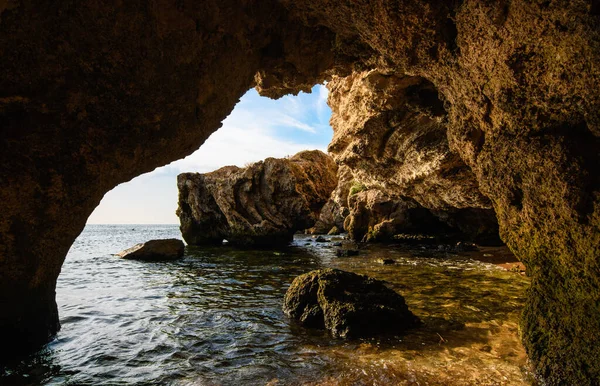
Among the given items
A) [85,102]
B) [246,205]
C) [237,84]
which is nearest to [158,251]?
[246,205]

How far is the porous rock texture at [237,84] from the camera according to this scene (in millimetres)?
4027

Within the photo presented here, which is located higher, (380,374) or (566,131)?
(566,131)

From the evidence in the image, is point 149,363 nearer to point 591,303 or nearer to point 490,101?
point 591,303

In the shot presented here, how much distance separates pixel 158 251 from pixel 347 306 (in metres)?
18.1

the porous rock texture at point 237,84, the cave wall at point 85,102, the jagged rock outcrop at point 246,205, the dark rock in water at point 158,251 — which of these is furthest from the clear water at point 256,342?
the jagged rock outcrop at point 246,205

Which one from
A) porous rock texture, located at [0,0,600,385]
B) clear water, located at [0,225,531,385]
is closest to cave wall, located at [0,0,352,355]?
porous rock texture, located at [0,0,600,385]

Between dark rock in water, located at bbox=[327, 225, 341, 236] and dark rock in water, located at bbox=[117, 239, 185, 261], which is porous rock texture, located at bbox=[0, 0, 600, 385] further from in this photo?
dark rock in water, located at bbox=[327, 225, 341, 236]

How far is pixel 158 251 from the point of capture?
2198 cm

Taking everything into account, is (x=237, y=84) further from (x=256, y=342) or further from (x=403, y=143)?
(x=403, y=143)

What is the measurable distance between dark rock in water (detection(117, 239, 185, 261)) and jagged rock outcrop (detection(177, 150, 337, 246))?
581 cm

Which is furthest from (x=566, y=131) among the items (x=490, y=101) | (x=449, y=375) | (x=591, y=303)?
(x=449, y=375)

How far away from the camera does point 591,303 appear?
3.95 m

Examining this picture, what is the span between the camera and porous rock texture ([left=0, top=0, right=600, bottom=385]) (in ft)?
13.2

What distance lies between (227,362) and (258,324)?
201 centimetres
